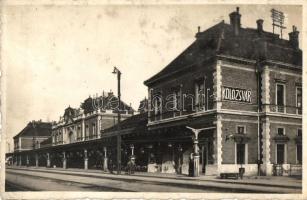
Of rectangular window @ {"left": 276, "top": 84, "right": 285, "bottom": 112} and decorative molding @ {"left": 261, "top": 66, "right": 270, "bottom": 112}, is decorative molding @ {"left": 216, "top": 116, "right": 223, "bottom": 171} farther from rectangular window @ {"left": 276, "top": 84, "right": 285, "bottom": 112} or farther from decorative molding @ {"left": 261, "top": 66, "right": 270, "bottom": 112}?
rectangular window @ {"left": 276, "top": 84, "right": 285, "bottom": 112}

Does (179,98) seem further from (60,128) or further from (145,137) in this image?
(60,128)

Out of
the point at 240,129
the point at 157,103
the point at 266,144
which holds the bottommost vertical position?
the point at 266,144

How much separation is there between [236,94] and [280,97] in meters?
2.66

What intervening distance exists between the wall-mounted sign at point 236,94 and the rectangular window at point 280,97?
5.36 ft

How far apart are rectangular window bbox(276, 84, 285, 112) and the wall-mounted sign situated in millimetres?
1632

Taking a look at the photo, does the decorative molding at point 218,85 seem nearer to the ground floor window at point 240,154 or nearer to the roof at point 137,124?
the ground floor window at point 240,154

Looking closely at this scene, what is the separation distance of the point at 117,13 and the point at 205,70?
7018mm

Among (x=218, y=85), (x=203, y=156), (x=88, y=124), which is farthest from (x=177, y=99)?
(x=88, y=124)

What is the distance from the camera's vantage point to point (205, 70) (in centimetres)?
1866

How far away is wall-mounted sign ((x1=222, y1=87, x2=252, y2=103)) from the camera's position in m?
17.0

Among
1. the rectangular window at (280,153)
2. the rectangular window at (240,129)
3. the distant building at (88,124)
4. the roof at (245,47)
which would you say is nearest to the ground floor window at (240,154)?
the rectangular window at (240,129)

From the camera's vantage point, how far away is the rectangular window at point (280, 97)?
18.4m

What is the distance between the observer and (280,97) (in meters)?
18.6

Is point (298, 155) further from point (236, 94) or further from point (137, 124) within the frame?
point (137, 124)
